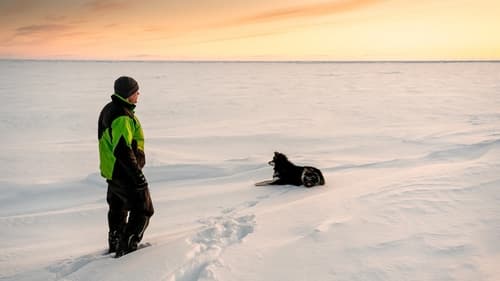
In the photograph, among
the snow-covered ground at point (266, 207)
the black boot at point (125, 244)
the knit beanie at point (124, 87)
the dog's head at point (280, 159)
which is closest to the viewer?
the snow-covered ground at point (266, 207)

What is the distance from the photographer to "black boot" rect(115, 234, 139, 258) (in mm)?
3623

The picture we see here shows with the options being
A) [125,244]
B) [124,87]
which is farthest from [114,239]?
[124,87]

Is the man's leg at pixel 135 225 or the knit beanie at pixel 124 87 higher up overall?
the knit beanie at pixel 124 87

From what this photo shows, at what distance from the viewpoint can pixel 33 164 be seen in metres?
8.60

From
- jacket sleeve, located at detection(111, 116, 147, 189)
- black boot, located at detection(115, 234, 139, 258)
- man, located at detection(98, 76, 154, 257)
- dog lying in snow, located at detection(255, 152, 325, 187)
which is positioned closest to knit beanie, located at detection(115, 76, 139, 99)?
man, located at detection(98, 76, 154, 257)

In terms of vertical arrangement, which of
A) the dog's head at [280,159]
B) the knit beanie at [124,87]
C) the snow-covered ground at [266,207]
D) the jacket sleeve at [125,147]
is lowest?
the snow-covered ground at [266,207]

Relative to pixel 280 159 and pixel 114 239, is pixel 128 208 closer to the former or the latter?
pixel 114 239

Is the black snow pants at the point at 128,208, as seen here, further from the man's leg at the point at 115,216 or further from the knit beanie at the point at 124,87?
the knit beanie at the point at 124,87

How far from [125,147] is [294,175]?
3488 millimetres

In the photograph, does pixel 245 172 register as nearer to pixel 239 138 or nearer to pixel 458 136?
pixel 239 138

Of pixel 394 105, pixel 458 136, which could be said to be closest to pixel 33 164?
pixel 458 136

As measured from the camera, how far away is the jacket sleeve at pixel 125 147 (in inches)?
128

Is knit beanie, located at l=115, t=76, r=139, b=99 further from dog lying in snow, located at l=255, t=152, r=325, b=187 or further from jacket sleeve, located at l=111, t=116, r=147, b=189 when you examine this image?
dog lying in snow, located at l=255, t=152, r=325, b=187

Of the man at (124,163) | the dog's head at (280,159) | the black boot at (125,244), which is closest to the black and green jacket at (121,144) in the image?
the man at (124,163)
